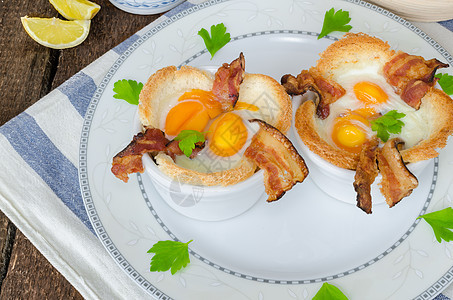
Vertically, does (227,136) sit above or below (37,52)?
above

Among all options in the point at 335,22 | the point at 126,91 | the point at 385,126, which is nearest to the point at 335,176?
the point at 385,126

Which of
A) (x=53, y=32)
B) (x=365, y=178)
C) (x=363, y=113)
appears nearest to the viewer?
(x=365, y=178)

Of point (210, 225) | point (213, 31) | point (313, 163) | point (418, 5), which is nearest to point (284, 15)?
point (213, 31)

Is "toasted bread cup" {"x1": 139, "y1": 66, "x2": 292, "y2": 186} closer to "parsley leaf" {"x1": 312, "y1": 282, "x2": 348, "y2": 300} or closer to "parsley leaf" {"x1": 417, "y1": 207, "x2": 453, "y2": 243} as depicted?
"parsley leaf" {"x1": 312, "y1": 282, "x2": 348, "y2": 300}

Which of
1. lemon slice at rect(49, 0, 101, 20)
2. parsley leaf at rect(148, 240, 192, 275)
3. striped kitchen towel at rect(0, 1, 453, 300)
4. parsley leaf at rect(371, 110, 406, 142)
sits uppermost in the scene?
parsley leaf at rect(371, 110, 406, 142)

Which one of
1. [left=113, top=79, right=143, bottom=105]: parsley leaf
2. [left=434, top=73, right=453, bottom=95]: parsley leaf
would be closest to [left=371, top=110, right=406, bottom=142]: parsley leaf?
[left=434, top=73, right=453, bottom=95]: parsley leaf

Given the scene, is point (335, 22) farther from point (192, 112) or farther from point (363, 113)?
point (192, 112)

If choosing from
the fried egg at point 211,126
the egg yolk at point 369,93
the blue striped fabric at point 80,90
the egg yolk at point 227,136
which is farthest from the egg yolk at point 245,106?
the blue striped fabric at point 80,90
